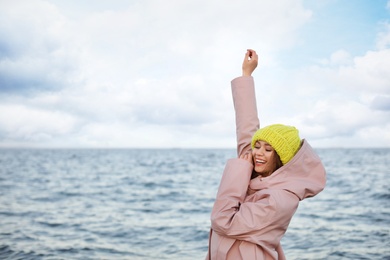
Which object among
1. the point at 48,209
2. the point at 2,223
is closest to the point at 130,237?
the point at 2,223

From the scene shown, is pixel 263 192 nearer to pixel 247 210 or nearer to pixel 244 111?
pixel 247 210

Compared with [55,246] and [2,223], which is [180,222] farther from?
[2,223]

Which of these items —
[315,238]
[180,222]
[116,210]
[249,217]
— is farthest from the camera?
[116,210]

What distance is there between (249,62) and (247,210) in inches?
48.7

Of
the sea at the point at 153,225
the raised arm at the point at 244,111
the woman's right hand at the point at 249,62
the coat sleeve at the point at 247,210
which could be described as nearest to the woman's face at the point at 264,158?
the coat sleeve at the point at 247,210

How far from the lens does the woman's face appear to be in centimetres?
283

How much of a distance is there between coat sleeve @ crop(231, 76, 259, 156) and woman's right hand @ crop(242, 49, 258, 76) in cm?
9

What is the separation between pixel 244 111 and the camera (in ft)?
10.5

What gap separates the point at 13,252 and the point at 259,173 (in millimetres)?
6900

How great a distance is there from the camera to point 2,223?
36.1 feet

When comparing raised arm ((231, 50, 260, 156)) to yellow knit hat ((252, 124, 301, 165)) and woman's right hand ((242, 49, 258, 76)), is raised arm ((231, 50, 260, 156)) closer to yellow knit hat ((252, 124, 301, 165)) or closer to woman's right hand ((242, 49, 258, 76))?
woman's right hand ((242, 49, 258, 76))

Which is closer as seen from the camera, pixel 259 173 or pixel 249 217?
pixel 249 217

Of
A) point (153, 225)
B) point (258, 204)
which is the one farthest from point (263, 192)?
point (153, 225)

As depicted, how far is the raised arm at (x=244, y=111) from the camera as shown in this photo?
3.17m
